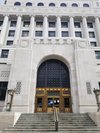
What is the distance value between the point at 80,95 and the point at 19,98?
6811mm

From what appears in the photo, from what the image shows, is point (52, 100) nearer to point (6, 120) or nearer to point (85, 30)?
point (6, 120)

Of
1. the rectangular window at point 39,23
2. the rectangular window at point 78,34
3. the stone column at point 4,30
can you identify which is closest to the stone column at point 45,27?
the rectangular window at point 39,23

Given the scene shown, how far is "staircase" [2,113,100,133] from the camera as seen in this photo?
28.2ft

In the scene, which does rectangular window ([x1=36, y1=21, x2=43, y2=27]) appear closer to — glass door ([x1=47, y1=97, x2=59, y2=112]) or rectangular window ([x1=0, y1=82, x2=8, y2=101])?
rectangular window ([x1=0, y1=82, x2=8, y2=101])

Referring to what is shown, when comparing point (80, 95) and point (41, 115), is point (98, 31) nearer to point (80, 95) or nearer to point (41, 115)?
point (80, 95)

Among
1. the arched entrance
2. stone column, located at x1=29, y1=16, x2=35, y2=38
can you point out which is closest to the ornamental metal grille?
the arched entrance

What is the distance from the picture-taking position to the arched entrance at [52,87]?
55.3ft

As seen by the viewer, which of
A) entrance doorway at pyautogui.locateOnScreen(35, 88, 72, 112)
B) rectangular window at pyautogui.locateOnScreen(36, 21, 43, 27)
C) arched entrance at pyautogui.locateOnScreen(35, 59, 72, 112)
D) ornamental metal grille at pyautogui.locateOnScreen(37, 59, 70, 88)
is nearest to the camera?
entrance doorway at pyautogui.locateOnScreen(35, 88, 72, 112)

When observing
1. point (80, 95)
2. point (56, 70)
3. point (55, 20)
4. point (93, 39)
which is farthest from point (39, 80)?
point (55, 20)

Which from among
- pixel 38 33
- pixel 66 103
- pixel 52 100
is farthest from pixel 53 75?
pixel 38 33

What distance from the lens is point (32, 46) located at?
1900 centimetres

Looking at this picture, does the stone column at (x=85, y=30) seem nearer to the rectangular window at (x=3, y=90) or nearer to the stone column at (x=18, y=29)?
the stone column at (x=18, y=29)

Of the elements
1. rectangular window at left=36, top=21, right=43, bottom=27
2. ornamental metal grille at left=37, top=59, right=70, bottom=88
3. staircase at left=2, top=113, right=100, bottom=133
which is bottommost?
staircase at left=2, top=113, right=100, bottom=133

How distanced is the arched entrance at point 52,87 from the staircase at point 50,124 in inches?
185
